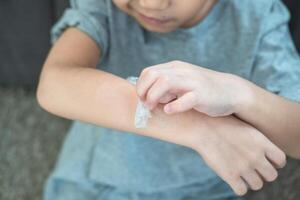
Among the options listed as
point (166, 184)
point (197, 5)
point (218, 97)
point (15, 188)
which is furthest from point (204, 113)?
point (15, 188)

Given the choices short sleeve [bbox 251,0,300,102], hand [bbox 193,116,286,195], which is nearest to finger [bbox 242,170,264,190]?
hand [bbox 193,116,286,195]

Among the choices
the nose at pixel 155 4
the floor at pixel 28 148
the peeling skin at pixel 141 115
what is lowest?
the floor at pixel 28 148

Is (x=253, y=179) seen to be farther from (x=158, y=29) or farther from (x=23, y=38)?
(x=23, y=38)

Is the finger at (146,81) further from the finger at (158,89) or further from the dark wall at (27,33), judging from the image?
the dark wall at (27,33)

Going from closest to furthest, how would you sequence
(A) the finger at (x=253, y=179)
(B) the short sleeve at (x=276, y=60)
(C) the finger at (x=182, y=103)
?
(C) the finger at (x=182, y=103) → (A) the finger at (x=253, y=179) → (B) the short sleeve at (x=276, y=60)

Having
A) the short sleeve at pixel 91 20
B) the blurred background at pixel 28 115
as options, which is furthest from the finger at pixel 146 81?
the blurred background at pixel 28 115
